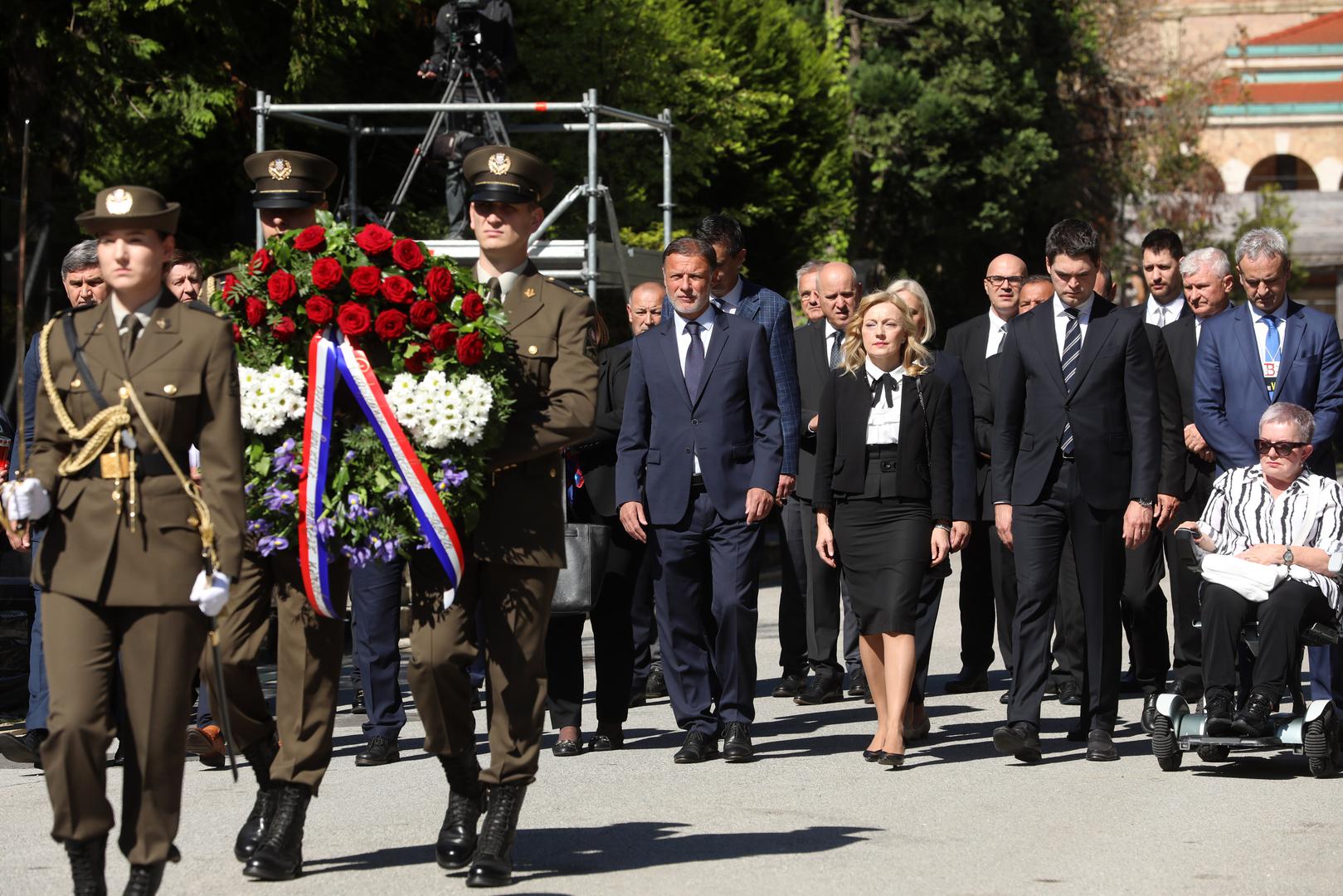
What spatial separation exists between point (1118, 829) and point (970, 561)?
4.48 meters

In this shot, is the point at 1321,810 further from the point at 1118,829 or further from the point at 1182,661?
the point at 1182,661

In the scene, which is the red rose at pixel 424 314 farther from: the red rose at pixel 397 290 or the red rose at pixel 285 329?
the red rose at pixel 285 329

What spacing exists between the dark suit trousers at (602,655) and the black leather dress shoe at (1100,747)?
6.82 feet

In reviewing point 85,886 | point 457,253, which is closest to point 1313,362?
point 85,886

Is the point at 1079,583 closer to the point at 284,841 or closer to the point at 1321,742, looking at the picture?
the point at 1321,742

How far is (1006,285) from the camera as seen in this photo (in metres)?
11.7

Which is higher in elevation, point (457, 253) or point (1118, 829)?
point (457, 253)

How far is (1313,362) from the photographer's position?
31.5ft

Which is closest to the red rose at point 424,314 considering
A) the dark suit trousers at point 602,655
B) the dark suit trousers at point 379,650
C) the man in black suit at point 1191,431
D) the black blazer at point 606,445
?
the dark suit trousers at point 379,650

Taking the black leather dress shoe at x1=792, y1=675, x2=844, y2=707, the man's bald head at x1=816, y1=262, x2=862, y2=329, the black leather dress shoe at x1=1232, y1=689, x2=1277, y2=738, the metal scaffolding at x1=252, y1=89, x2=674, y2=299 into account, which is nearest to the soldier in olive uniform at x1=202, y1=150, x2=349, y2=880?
the black leather dress shoe at x1=1232, y1=689, x2=1277, y2=738

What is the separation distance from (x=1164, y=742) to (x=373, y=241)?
4140mm

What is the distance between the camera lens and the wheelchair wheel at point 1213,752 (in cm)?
863

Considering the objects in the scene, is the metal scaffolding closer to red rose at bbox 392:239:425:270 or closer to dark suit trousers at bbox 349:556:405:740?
dark suit trousers at bbox 349:556:405:740

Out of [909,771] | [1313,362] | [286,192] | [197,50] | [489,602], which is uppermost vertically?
[197,50]
